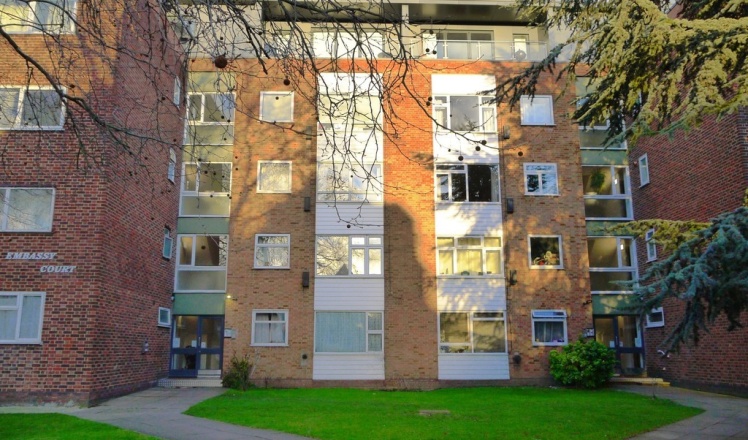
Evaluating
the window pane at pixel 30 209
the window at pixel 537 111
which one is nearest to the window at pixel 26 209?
the window pane at pixel 30 209

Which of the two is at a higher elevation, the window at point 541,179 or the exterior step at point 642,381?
the window at point 541,179

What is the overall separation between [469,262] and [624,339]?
5.81 metres

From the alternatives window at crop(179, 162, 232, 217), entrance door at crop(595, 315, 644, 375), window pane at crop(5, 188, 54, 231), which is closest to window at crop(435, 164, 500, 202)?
entrance door at crop(595, 315, 644, 375)

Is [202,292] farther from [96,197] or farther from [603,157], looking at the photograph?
[603,157]

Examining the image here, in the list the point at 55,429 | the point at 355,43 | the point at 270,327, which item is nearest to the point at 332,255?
the point at 270,327

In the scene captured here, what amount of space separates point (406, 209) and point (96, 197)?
8886mm

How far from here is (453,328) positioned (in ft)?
60.4

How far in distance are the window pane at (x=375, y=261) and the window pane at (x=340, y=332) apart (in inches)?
53.0

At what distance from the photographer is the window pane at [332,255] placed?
61.3ft

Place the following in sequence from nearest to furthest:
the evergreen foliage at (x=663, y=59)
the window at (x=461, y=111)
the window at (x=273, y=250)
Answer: the evergreen foliage at (x=663, y=59) → the window at (x=273, y=250) → the window at (x=461, y=111)

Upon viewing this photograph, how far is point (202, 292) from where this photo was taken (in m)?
19.0

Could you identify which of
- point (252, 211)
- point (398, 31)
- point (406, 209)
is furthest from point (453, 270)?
point (398, 31)

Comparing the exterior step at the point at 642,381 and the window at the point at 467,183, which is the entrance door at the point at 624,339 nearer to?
the exterior step at the point at 642,381

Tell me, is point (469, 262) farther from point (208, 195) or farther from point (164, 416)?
point (164, 416)
